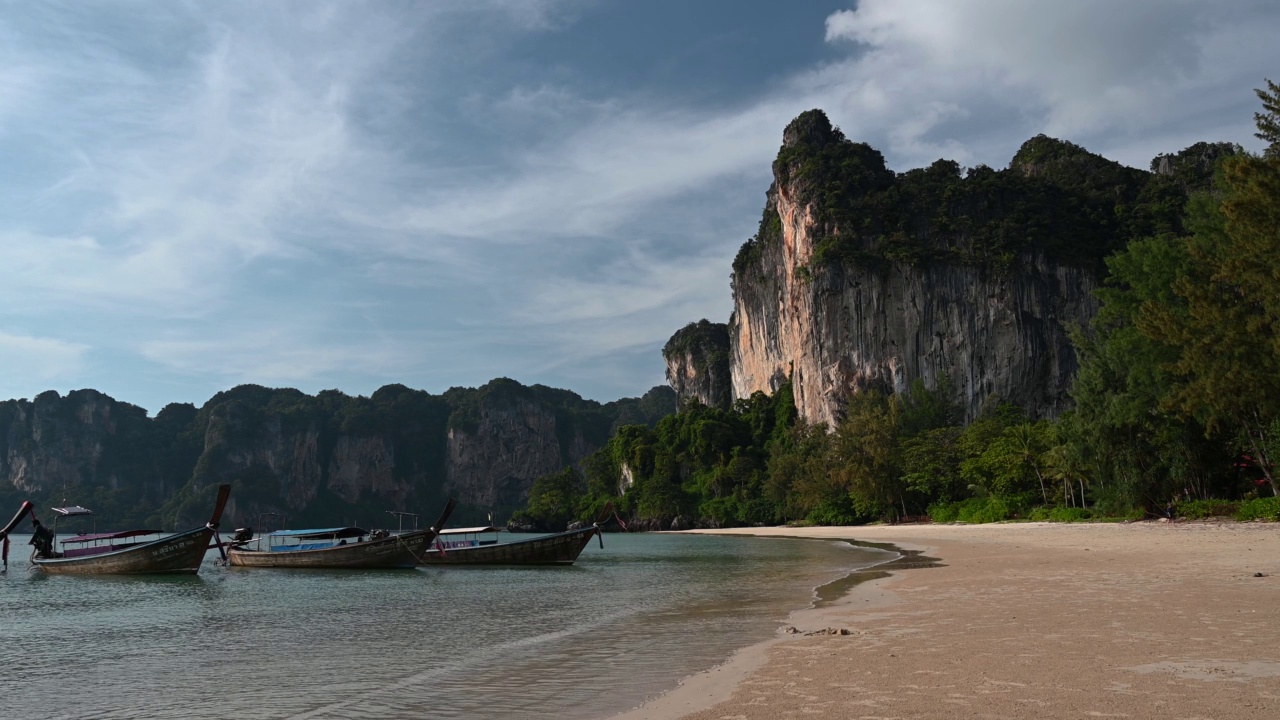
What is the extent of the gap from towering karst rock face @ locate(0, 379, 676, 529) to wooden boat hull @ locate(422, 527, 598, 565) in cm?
14075

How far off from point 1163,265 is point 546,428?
172m

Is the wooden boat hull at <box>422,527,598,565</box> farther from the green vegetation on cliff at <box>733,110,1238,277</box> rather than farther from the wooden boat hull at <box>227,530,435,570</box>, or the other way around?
the green vegetation on cliff at <box>733,110,1238,277</box>

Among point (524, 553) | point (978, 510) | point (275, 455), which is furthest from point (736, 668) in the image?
point (275, 455)

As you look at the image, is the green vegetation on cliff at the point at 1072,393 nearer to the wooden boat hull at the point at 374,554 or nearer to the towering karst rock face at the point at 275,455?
the wooden boat hull at the point at 374,554

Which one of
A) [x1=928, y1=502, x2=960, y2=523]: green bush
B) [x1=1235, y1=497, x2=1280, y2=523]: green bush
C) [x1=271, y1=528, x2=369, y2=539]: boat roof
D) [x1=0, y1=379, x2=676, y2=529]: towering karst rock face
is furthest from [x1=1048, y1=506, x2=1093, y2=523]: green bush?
[x1=0, y1=379, x2=676, y2=529]: towering karst rock face

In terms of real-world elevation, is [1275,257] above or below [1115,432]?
above

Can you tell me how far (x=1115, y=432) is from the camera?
32250 millimetres

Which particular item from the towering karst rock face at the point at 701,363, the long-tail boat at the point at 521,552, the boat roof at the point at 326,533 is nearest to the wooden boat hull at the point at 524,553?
the long-tail boat at the point at 521,552

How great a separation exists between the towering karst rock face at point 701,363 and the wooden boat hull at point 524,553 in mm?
99097

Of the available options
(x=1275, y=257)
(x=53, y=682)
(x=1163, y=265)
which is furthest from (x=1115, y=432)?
(x=53, y=682)

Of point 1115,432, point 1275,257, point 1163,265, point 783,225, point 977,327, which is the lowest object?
point 1115,432

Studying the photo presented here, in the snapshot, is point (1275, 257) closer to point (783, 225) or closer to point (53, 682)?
point (53, 682)

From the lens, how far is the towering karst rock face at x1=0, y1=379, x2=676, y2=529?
164750 mm

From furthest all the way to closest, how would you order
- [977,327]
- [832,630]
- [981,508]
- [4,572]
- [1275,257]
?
[977,327] → [981,508] → [4,572] → [1275,257] → [832,630]
